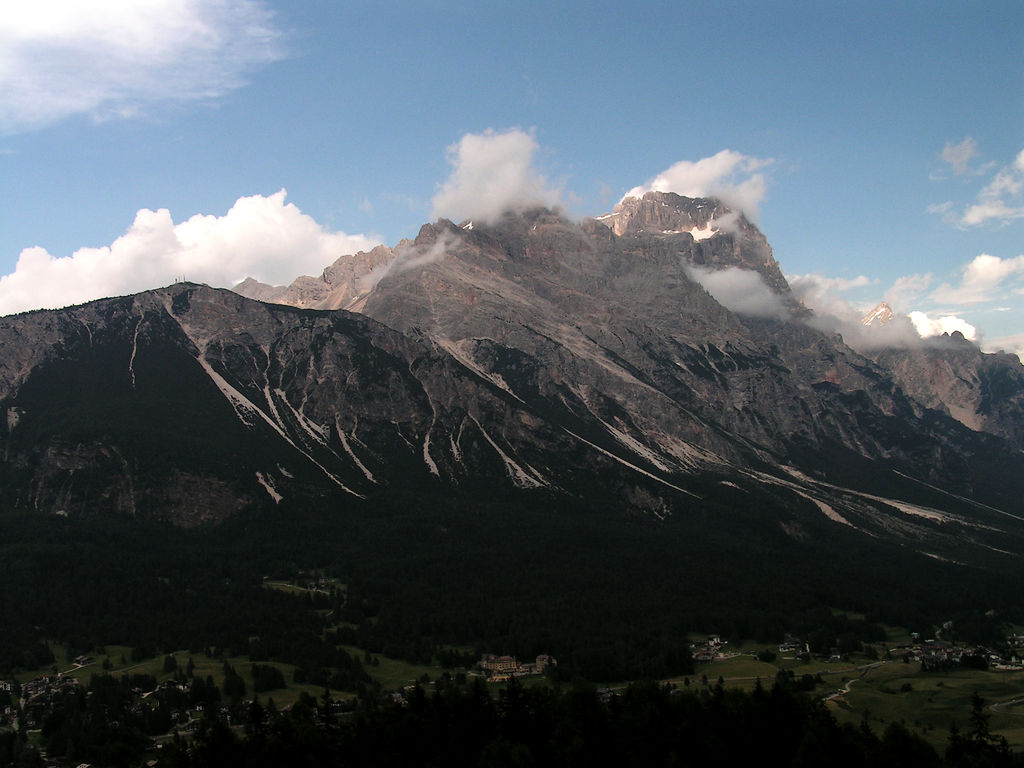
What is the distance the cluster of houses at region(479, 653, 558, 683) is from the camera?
187 meters

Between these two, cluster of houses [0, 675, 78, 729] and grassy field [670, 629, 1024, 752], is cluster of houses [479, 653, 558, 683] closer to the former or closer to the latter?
grassy field [670, 629, 1024, 752]

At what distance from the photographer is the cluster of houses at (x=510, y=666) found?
187m

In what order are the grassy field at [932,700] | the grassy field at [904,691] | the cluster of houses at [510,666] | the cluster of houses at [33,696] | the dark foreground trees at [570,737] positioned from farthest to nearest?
the cluster of houses at [510,666]
the cluster of houses at [33,696]
the grassy field at [904,691]
the grassy field at [932,700]
the dark foreground trees at [570,737]

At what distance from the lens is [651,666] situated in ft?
624

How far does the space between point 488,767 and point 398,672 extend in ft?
236

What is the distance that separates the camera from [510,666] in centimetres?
19212

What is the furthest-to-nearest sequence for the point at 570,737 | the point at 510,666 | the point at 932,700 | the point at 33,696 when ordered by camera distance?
the point at 510,666 → the point at 33,696 → the point at 932,700 → the point at 570,737

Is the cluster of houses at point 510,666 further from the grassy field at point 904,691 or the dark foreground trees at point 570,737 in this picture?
the dark foreground trees at point 570,737

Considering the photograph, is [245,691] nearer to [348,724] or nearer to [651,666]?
[348,724]

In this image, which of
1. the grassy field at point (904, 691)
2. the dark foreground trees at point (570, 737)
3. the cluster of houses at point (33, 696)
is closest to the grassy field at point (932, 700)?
the grassy field at point (904, 691)

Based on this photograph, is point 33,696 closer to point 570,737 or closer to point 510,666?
point 510,666

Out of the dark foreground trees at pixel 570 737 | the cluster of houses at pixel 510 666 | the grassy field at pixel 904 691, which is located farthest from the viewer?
the cluster of houses at pixel 510 666

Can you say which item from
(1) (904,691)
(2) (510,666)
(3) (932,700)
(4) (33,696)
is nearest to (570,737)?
(2) (510,666)

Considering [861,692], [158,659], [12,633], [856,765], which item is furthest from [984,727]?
[12,633]
